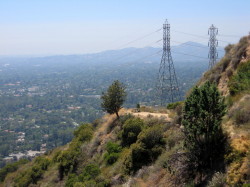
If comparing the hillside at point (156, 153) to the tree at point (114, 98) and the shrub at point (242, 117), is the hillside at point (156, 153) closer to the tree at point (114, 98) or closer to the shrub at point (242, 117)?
the shrub at point (242, 117)

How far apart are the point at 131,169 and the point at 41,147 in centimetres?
7527

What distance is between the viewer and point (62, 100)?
6048 inches

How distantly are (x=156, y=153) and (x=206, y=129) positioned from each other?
4563mm

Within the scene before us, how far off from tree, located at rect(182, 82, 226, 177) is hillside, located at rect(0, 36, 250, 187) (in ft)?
1.00

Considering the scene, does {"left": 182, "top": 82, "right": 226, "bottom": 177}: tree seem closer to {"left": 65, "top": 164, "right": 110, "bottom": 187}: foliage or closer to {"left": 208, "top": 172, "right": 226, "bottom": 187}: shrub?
{"left": 208, "top": 172, "right": 226, "bottom": 187}: shrub

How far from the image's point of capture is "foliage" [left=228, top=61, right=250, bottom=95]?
12.3 m

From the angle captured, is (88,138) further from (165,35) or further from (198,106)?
(198,106)

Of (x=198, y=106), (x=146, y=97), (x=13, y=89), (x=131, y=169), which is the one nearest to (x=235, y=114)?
(x=198, y=106)

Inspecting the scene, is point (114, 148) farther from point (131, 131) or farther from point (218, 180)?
point (218, 180)

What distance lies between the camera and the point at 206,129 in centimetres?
864

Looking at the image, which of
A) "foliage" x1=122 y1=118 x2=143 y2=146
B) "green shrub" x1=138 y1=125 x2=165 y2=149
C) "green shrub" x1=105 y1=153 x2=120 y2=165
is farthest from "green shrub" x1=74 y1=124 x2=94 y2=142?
"green shrub" x1=138 y1=125 x2=165 y2=149

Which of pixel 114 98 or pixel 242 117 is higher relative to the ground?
pixel 242 117

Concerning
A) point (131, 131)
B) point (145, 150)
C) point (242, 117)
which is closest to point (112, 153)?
point (131, 131)

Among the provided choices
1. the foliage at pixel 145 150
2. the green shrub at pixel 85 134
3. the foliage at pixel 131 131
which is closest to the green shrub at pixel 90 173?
the foliage at pixel 145 150
